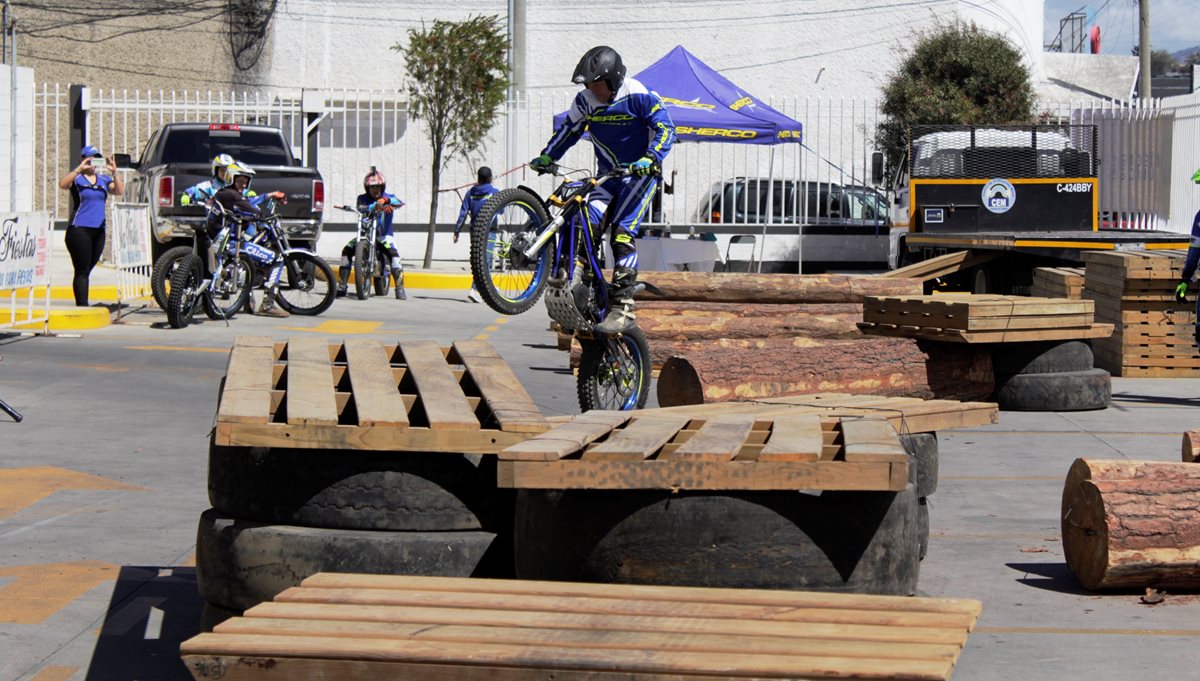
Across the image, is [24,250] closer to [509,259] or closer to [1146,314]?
[509,259]

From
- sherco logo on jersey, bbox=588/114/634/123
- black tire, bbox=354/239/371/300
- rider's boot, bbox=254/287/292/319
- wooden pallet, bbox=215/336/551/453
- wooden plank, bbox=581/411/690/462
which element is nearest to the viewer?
wooden plank, bbox=581/411/690/462

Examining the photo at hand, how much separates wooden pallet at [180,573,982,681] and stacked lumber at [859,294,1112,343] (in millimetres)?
7596

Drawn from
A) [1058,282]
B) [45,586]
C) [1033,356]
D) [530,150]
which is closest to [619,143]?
[45,586]

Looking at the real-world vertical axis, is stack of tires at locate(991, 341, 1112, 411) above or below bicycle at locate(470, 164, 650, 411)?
below

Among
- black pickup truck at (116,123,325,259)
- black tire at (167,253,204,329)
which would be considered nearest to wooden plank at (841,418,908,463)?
black tire at (167,253,204,329)

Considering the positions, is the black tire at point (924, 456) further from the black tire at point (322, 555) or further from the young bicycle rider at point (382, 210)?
the young bicycle rider at point (382, 210)

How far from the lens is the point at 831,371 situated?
11.3 metres

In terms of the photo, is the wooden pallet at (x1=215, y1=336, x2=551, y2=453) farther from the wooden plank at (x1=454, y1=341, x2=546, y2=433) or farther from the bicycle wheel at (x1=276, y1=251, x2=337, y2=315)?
the bicycle wheel at (x1=276, y1=251, x2=337, y2=315)

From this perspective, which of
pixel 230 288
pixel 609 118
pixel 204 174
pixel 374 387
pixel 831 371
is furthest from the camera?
pixel 204 174

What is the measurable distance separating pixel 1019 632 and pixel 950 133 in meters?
17.1

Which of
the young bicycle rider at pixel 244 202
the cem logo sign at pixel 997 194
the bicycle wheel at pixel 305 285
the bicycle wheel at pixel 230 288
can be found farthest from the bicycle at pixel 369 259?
the cem logo sign at pixel 997 194

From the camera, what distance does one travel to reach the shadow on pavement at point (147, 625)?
16.9 ft

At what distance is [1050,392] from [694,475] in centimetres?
844

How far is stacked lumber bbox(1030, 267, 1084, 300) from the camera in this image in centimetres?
1561
